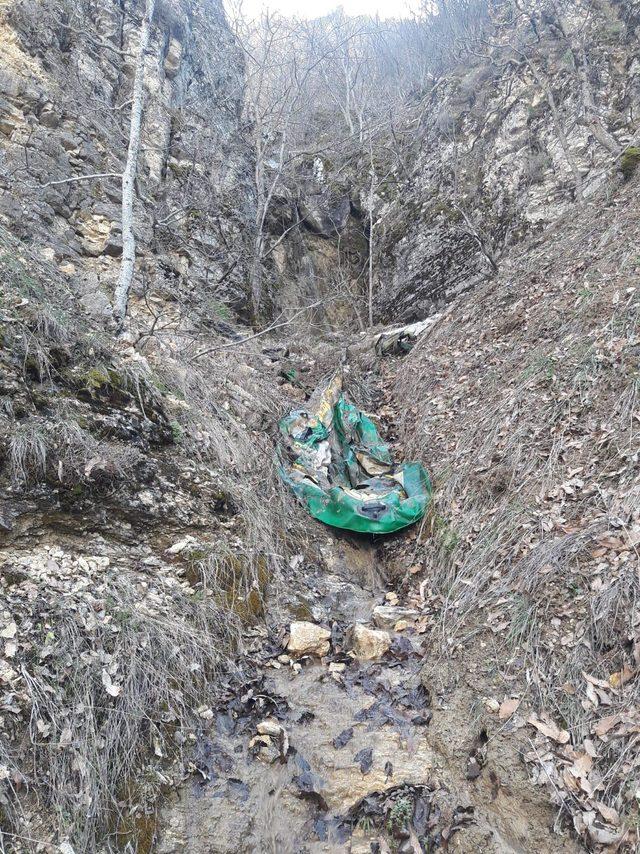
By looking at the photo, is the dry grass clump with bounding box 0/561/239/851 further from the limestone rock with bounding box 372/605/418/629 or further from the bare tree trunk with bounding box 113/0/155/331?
the bare tree trunk with bounding box 113/0/155/331

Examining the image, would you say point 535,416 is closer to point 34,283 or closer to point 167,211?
point 34,283

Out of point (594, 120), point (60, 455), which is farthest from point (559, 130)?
point (60, 455)

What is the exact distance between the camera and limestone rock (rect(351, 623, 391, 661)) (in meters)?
3.59

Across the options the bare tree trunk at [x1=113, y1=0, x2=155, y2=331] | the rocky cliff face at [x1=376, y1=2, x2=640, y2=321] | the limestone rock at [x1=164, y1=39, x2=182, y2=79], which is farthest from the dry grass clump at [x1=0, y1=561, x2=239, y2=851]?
the limestone rock at [x1=164, y1=39, x2=182, y2=79]

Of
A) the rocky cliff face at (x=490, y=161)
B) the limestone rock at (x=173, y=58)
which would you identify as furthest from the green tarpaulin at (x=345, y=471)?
the limestone rock at (x=173, y=58)

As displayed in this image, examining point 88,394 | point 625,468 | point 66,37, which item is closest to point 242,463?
point 88,394

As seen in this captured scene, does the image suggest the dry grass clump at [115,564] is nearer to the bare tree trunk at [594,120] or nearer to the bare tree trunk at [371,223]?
the bare tree trunk at [371,223]

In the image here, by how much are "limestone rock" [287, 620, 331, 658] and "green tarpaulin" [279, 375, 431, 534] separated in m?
1.34

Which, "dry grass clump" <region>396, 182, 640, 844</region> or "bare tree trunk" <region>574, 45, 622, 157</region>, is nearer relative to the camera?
"dry grass clump" <region>396, 182, 640, 844</region>

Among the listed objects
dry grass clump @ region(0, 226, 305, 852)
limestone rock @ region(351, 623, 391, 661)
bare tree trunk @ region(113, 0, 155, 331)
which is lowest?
limestone rock @ region(351, 623, 391, 661)

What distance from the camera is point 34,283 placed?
13.9 ft

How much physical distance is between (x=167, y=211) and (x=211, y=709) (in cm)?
791

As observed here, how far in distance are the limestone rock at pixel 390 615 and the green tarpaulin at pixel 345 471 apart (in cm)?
95

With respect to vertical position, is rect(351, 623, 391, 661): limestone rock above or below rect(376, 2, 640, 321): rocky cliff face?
below
